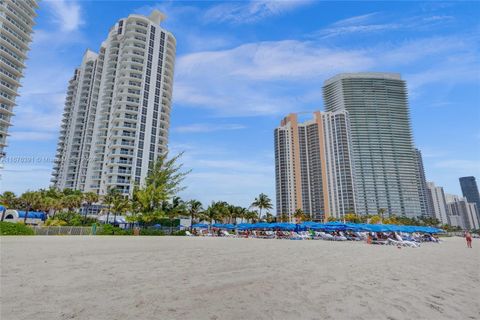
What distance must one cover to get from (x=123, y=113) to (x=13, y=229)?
5408 cm

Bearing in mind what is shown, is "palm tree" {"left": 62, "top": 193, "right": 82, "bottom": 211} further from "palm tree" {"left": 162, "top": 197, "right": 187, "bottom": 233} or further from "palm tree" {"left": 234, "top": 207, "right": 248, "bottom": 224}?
"palm tree" {"left": 234, "top": 207, "right": 248, "bottom": 224}

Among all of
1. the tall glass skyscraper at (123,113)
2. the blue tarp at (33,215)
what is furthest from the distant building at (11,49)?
the blue tarp at (33,215)

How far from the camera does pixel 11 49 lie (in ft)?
224

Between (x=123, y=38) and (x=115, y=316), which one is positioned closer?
(x=115, y=316)

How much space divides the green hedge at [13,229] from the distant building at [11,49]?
51.0 m

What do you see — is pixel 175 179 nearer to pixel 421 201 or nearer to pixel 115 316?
pixel 115 316

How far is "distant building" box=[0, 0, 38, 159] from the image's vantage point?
6544 cm

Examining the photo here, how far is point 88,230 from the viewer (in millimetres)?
31312

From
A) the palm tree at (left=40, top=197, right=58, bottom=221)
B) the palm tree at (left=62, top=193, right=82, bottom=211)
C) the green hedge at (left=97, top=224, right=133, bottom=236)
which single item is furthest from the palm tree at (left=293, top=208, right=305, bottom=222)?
the palm tree at (left=40, top=197, right=58, bottom=221)

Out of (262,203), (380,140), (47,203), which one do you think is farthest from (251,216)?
(380,140)

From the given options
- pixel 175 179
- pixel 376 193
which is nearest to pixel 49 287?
pixel 175 179

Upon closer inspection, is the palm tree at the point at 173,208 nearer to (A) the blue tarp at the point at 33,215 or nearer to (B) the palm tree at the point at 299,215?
(A) the blue tarp at the point at 33,215

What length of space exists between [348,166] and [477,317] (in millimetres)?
131379

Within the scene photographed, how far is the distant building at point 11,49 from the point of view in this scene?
65.4 m
